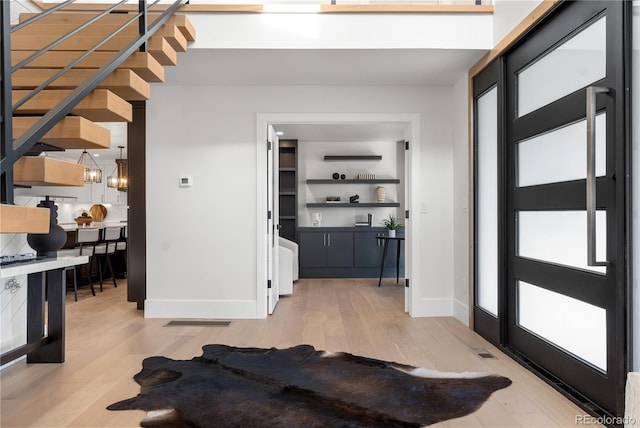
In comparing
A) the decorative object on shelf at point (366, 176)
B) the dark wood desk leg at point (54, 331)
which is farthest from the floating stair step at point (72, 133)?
the decorative object on shelf at point (366, 176)

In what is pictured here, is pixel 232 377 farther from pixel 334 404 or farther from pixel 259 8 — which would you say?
pixel 259 8

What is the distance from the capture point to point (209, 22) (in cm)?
345

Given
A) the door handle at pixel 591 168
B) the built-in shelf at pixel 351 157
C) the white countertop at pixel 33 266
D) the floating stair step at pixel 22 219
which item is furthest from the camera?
the built-in shelf at pixel 351 157

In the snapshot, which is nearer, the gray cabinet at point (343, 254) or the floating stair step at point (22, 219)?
the floating stair step at point (22, 219)

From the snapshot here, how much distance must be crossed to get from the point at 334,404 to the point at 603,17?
2348 mm

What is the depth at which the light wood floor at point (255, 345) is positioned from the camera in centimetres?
223

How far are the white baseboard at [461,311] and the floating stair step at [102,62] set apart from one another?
3238 mm

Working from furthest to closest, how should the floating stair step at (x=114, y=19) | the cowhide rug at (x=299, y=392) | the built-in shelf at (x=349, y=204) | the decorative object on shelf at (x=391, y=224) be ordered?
1. the built-in shelf at (x=349, y=204)
2. the decorative object on shelf at (x=391, y=224)
3. the floating stair step at (x=114, y=19)
4. the cowhide rug at (x=299, y=392)

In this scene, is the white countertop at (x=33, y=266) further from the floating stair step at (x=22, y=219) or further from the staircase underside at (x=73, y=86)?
the floating stair step at (x=22, y=219)

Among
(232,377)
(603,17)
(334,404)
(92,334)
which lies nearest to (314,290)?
(92,334)

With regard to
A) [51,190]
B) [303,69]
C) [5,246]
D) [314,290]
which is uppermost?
[303,69]

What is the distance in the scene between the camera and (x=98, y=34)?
3.19m

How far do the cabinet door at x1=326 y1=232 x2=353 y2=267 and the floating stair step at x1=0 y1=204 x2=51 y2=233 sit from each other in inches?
221

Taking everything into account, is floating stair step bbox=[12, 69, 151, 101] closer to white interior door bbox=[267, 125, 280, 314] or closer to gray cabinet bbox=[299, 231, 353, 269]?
white interior door bbox=[267, 125, 280, 314]
